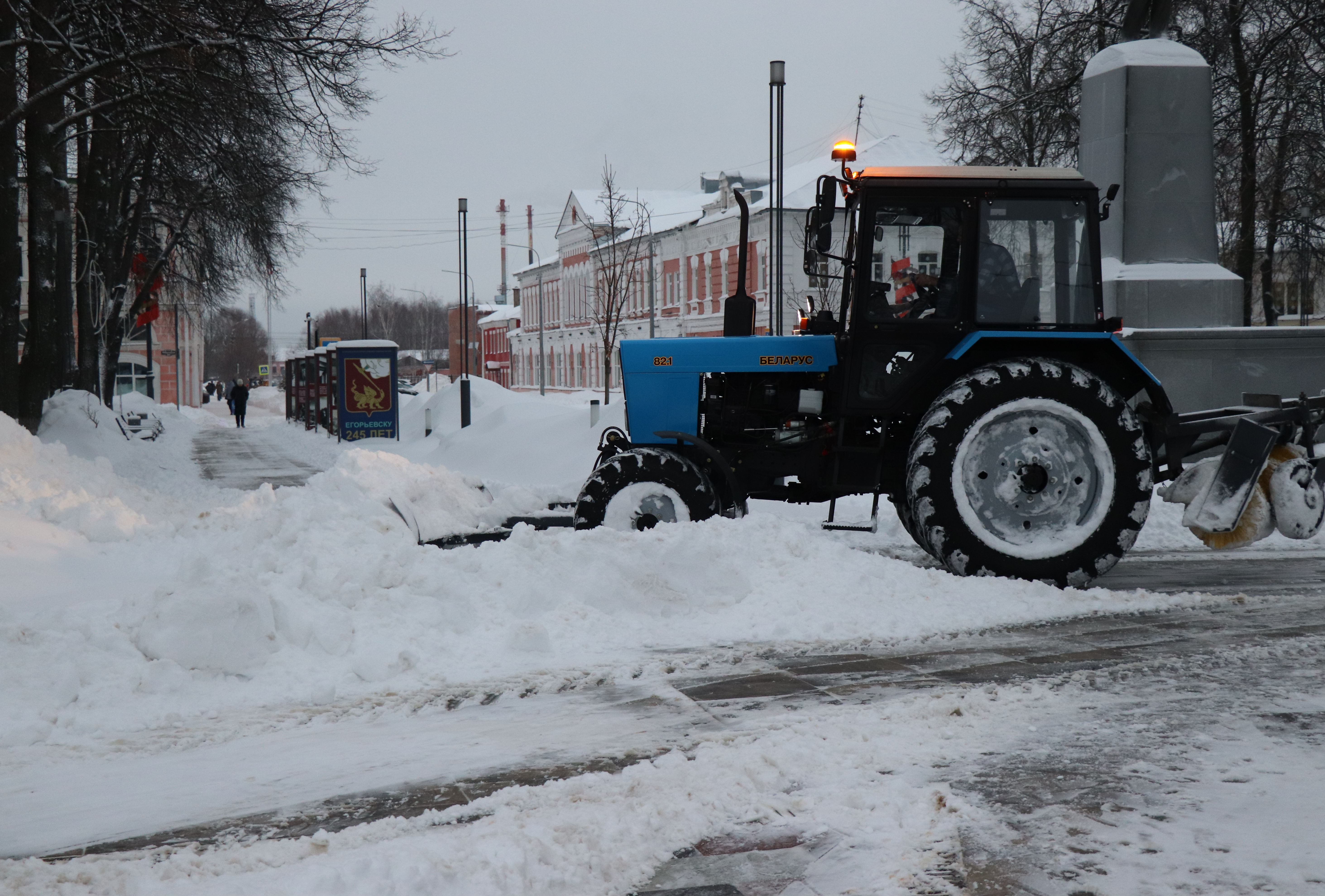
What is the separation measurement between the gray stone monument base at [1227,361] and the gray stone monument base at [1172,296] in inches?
10.3

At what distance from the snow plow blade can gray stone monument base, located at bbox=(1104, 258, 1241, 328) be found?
496 centimetres

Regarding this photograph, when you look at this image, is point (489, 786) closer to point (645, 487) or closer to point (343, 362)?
point (645, 487)

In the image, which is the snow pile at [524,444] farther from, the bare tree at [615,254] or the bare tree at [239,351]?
the bare tree at [239,351]

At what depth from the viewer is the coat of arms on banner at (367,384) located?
25.4m

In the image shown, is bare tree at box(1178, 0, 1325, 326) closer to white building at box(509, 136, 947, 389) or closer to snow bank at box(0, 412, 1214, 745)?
white building at box(509, 136, 947, 389)

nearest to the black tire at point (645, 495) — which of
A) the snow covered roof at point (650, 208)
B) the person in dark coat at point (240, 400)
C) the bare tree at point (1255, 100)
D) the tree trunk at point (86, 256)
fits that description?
the bare tree at point (1255, 100)

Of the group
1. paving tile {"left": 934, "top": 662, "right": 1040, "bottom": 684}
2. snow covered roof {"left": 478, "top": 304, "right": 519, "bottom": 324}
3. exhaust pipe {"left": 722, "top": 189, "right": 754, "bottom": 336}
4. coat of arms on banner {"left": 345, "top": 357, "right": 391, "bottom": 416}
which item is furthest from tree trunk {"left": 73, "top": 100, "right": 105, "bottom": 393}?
snow covered roof {"left": 478, "top": 304, "right": 519, "bottom": 324}

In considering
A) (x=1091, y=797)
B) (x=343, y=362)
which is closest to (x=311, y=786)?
(x=1091, y=797)

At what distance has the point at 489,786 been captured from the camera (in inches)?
149

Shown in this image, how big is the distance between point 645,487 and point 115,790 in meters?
3.92

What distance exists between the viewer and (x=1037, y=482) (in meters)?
6.96

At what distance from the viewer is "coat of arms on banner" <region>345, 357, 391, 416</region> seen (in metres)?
25.4

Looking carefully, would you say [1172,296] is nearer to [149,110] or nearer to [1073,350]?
[1073,350]

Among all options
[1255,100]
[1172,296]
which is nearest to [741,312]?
[1172,296]
